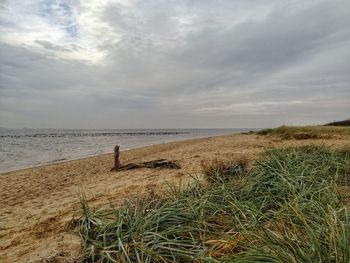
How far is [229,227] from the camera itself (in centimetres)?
294

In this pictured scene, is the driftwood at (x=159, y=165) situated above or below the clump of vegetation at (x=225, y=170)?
below

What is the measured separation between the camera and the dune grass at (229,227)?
208 centimetres

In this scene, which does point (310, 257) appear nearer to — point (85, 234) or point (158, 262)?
point (158, 262)

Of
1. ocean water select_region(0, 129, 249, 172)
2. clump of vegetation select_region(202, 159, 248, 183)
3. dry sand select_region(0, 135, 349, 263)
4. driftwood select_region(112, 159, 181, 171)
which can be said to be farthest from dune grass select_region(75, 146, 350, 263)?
ocean water select_region(0, 129, 249, 172)

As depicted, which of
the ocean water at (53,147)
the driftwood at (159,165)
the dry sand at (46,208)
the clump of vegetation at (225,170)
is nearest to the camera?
the dry sand at (46,208)

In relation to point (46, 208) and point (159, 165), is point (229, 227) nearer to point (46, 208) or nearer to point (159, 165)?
point (46, 208)

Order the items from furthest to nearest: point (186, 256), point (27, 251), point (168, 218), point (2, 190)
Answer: point (2, 190), point (27, 251), point (168, 218), point (186, 256)

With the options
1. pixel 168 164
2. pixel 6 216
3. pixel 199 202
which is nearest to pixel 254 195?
pixel 199 202

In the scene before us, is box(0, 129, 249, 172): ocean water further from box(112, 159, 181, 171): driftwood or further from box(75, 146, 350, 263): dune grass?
box(75, 146, 350, 263): dune grass

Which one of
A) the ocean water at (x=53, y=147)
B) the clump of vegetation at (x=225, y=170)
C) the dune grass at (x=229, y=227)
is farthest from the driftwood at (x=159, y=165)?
the ocean water at (x=53, y=147)

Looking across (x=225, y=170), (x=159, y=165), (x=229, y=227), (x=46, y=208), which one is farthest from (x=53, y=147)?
(x=229, y=227)

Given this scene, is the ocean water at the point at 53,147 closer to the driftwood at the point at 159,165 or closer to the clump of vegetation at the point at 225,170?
the driftwood at the point at 159,165

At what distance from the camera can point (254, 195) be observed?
391 centimetres

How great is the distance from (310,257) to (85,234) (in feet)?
7.11
